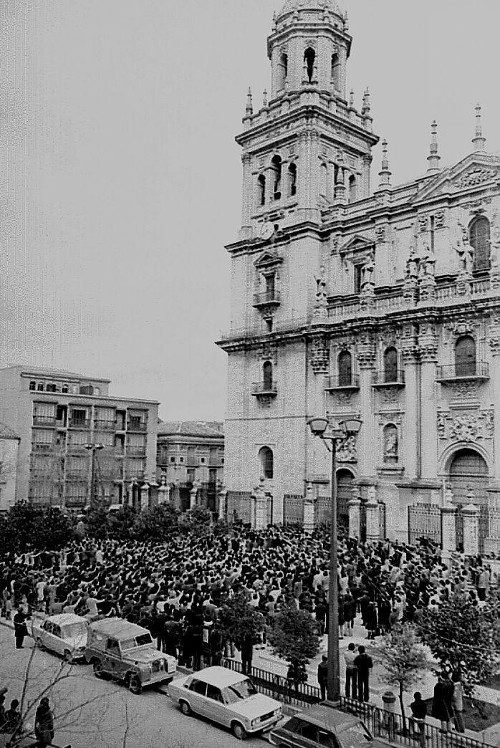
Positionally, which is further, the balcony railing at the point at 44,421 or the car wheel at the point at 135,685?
the balcony railing at the point at 44,421

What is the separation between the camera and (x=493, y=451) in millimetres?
31844

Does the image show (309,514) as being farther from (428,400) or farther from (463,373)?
(463,373)

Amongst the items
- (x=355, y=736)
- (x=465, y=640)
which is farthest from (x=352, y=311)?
(x=355, y=736)

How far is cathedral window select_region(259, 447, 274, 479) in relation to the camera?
42.8 m

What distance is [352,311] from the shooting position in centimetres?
3856

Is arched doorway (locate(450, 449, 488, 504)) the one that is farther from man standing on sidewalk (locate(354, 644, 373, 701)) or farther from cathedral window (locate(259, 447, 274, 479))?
→ man standing on sidewalk (locate(354, 644, 373, 701))

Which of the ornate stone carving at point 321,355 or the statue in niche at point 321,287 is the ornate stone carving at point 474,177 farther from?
the ornate stone carving at point 321,355

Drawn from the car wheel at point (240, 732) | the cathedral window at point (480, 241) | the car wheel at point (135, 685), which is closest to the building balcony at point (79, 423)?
the cathedral window at point (480, 241)

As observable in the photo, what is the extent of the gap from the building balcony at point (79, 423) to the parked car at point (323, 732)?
44.1 meters

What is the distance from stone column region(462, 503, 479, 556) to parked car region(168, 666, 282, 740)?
1799 cm

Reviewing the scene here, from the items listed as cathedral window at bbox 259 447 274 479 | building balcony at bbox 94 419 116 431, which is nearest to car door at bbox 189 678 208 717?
cathedral window at bbox 259 447 274 479

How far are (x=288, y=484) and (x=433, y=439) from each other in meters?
9.89

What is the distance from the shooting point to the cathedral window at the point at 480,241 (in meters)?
34.8

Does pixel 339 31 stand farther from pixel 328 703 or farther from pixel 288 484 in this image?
pixel 328 703
